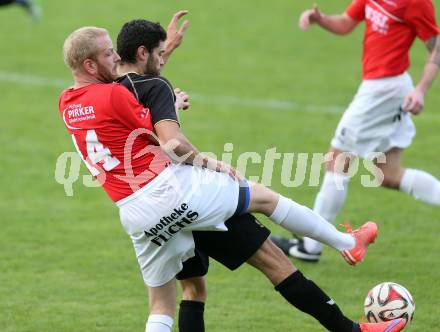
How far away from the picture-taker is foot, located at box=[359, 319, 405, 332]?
576cm

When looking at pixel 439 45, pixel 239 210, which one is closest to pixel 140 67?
Result: pixel 239 210

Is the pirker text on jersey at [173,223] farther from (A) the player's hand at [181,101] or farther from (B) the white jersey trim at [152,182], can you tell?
(A) the player's hand at [181,101]

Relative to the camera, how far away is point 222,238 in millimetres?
5539

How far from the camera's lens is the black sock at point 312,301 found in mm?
5602

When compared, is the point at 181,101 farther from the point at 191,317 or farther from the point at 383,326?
the point at 383,326

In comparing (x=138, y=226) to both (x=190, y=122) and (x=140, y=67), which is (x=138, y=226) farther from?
(x=190, y=122)

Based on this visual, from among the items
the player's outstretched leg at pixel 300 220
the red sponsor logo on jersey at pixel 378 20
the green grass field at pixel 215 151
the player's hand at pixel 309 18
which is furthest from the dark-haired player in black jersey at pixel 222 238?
the red sponsor logo on jersey at pixel 378 20

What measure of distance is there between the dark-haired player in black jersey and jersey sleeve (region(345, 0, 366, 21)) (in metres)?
3.11

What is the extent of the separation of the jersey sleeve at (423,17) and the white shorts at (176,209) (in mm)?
2945

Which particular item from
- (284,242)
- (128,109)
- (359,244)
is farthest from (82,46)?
(284,242)

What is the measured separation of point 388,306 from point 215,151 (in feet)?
18.2

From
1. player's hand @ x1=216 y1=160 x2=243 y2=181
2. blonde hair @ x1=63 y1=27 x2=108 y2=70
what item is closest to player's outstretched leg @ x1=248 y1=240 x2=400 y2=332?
player's hand @ x1=216 y1=160 x2=243 y2=181

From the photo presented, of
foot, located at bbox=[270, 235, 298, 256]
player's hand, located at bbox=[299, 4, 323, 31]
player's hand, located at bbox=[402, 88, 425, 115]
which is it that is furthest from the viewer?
foot, located at bbox=[270, 235, 298, 256]

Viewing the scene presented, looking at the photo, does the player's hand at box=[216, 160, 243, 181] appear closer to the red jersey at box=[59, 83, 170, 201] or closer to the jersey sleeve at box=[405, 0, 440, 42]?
the red jersey at box=[59, 83, 170, 201]
